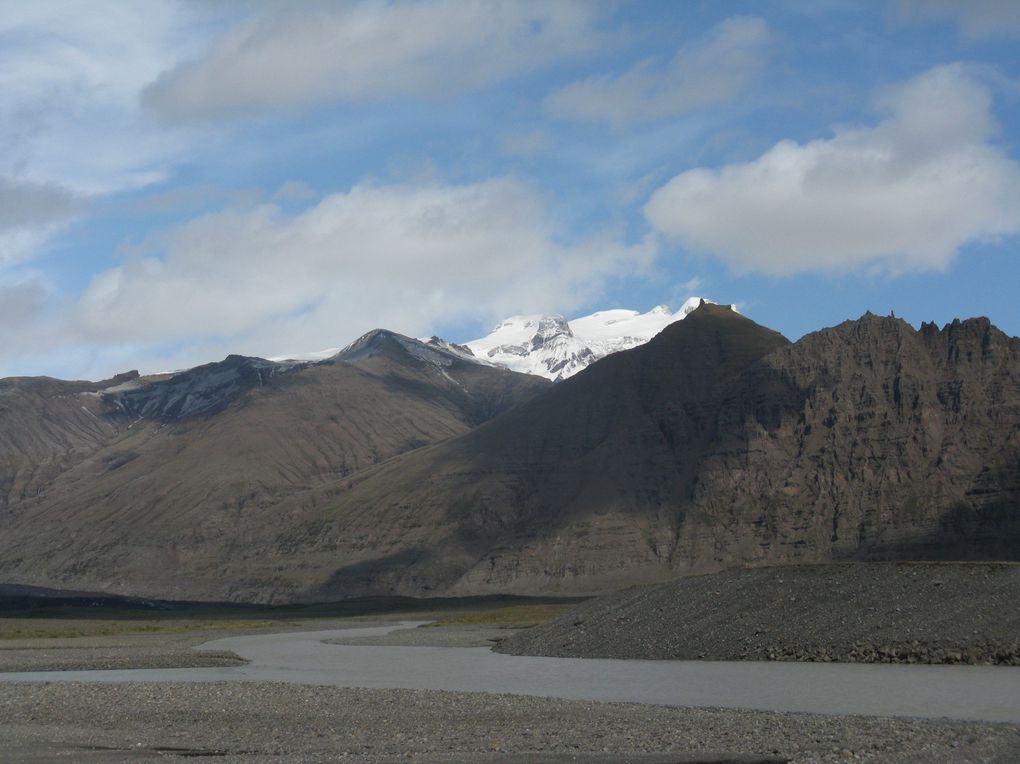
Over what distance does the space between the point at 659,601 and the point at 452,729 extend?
41.2 m

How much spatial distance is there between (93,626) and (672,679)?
11848 centimetres

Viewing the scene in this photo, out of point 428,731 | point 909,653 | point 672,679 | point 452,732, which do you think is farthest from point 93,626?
point 452,732

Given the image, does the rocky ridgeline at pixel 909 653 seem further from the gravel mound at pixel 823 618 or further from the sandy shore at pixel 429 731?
the sandy shore at pixel 429 731

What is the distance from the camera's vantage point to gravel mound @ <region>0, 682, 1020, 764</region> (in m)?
37.4

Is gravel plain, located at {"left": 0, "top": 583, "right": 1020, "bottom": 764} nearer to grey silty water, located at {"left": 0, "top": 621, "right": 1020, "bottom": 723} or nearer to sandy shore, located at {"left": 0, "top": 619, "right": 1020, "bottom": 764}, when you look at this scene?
sandy shore, located at {"left": 0, "top": 619, "right": 1020, "bottom": 764}

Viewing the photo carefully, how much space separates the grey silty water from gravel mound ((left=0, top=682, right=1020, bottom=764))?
177 inches

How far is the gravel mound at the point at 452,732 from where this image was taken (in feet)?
123

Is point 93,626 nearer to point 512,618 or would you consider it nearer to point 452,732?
point 512,618

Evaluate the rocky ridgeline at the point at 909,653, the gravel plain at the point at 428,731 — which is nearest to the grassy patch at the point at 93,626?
the gravel plain at the point at 428,731

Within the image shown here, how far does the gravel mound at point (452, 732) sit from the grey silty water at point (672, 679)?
14.8ft

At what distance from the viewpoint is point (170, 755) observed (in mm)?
38438

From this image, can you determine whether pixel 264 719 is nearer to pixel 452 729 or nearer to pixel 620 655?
pixel 452 729

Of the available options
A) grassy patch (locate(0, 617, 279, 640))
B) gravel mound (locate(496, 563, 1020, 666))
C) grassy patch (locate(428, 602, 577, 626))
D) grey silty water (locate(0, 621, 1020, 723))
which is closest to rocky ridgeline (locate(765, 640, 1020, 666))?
gravel mound (locate(496, 563, 1020, 666))

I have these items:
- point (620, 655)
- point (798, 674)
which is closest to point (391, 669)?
point (620, 655)
